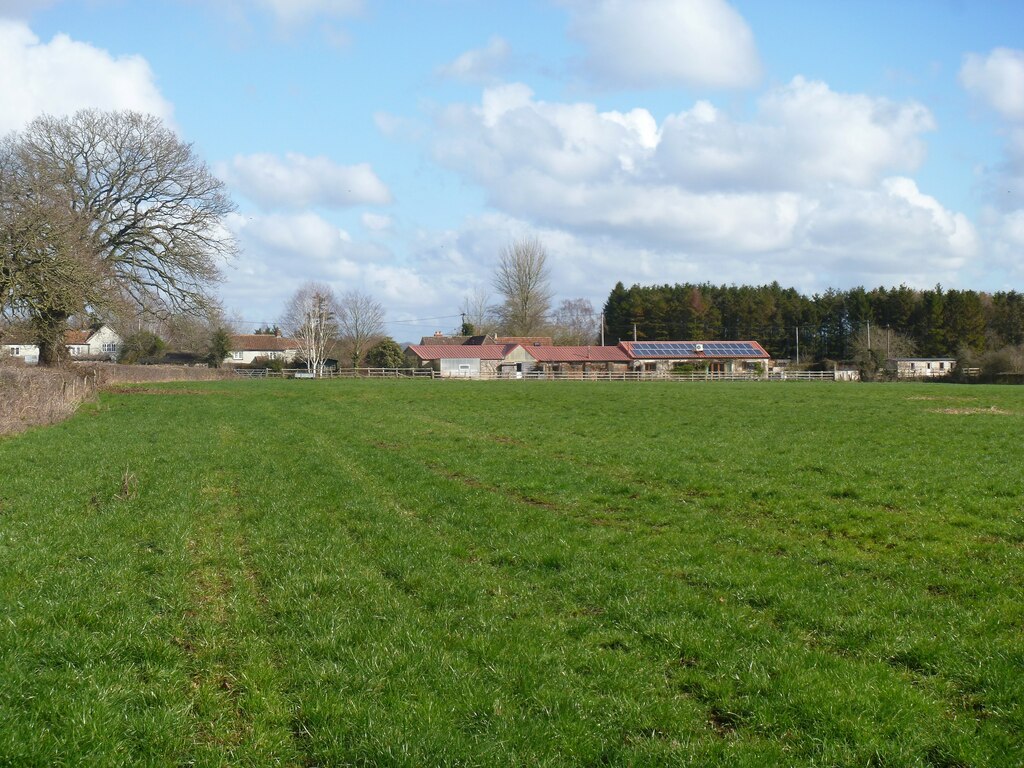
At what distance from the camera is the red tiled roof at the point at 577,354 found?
351 ft

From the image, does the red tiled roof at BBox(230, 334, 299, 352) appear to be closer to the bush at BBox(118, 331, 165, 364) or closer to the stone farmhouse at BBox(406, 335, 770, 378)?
the bush at BBox(118, 331, 165, 364)

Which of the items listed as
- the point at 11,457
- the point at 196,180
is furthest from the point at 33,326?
the point at 11,457

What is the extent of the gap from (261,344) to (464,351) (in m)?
45.2

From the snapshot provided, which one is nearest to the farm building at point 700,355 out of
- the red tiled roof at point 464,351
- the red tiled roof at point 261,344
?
the red tiled roof at point 464,351

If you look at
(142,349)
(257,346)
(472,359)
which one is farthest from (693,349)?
(142,349)

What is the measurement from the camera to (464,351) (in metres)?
103

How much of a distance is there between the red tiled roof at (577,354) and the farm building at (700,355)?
1498 mm

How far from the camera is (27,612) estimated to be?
23.5ft

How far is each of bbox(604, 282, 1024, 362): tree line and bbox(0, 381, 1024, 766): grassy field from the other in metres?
99.0

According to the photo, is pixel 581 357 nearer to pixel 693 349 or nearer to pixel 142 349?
pixel 693 349

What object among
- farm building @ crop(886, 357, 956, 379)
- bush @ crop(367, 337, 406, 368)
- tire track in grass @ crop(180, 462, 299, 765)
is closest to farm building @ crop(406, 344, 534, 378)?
bush @ crop(367, 337, 406, 368)

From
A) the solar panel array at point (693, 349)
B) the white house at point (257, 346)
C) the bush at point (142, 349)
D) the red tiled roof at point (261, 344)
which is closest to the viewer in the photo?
the bush at point (142, 349)

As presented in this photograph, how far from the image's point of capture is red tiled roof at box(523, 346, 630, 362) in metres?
107

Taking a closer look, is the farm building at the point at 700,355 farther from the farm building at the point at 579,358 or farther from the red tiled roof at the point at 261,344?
the red tiled roof at the point at 261,344
